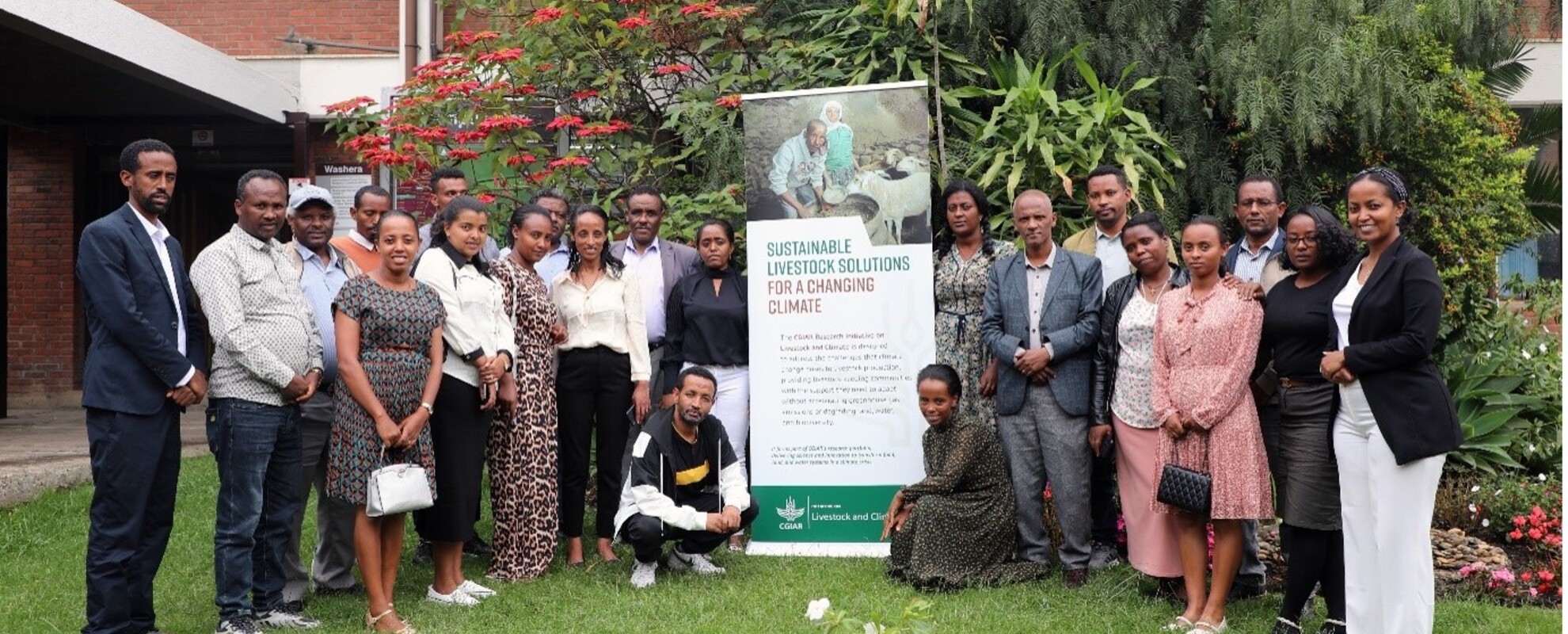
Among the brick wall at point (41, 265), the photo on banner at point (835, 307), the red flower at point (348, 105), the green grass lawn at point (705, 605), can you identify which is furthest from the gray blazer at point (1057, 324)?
the brick wall at point (41, 265)

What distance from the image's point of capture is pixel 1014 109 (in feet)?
26.4

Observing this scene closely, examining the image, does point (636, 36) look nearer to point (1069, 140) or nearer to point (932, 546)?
point (1069, 140)

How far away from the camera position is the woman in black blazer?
466 cm

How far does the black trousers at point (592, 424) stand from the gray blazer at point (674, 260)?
0.62m

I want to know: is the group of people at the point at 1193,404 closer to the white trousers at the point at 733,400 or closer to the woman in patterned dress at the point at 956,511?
the woman in patterned dress at the point at 956,511

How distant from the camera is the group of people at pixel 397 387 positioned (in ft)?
16.9

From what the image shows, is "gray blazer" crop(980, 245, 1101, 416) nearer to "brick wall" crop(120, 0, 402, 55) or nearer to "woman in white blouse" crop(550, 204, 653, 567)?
"woman in white blouse" crop(550, 204, 653, 567)

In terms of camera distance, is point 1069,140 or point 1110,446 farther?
point 1069,140

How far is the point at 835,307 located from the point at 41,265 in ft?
34.6

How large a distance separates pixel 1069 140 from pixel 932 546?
2537 mm

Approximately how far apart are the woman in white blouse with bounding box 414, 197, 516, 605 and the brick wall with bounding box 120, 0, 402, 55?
7806mm

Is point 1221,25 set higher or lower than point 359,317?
higher

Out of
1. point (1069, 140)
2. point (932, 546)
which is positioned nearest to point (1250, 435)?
point (932, 546)

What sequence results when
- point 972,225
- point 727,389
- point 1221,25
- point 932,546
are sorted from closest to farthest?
point 932,546 < point 972,225 < point 727,389 < point 1221,25
